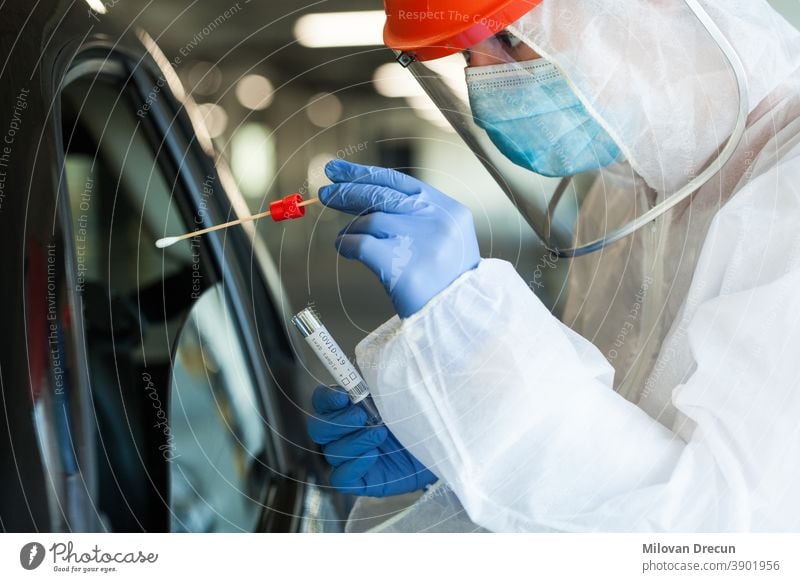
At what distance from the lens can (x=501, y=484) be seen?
0.72 m

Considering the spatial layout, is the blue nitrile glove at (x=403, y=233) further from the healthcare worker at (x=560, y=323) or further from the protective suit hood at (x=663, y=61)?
the protective suit hood at (x=663, y=61)

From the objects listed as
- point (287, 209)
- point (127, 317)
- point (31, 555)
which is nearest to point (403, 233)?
point (287, 209)

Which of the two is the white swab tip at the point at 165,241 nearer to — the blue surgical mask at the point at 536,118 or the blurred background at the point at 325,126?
the blurred background at the point at 325,126

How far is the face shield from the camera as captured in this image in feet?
2.48

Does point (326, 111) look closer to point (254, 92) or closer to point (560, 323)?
point (254, 92)

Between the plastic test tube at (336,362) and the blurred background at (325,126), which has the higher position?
the blurred background at (325,126)

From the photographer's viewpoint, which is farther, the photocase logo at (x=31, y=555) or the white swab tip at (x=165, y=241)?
the white swab tip at (x=165, y=241)

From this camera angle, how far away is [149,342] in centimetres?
83

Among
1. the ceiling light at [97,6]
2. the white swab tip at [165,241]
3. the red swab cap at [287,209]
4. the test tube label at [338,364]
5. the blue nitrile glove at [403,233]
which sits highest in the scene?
the ceiling light at [97,6]

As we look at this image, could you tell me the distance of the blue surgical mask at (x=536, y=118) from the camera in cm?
79

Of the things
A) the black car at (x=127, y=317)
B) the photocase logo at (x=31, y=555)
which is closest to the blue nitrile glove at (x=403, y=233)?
the black car at (x=127, y=317)

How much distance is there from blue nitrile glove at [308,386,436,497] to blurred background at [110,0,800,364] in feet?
0.25

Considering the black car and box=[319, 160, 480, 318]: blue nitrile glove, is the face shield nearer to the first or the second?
box=[319, 160, 480, 318]: blue nitrile glove

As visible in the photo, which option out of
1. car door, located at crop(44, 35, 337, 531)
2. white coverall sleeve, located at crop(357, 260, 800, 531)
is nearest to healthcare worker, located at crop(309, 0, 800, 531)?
white coverall sleeve, located at crop(357, 260, 800, 531)
